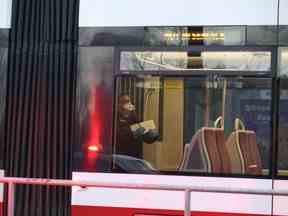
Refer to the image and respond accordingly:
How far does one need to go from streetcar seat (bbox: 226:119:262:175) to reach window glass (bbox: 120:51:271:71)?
0.47 metres

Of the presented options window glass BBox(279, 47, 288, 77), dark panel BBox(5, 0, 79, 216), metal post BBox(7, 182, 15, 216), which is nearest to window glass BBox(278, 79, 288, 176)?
window glass BBox(279, 47, 288, 77)

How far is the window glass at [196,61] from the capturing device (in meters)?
4.74

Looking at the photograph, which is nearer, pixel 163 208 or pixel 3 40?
pixel 163 208

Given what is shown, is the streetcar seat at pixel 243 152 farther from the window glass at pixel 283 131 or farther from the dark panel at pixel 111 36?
the dark panel at pixel 111 36

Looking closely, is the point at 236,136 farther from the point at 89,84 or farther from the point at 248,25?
the point at 89,84

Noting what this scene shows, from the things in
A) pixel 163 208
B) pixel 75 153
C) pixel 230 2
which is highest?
pixel 230 2

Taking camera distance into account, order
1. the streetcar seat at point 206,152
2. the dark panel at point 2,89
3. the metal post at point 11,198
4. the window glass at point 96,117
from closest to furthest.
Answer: the metal post at point 11,198, the streetcar seat at point 206,152, the window glass at point 96,117, the dark panel at point 2,89

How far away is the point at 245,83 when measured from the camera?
474 cm

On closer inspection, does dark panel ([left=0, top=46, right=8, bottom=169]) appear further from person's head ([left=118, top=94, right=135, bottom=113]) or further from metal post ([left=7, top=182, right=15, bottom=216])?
person's head ([left=118, top=94, right=135, bottom=113])

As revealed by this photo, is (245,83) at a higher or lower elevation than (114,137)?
higher

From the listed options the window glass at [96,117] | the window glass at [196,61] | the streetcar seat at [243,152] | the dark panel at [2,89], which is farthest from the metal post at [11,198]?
the streetcar seat at [243,152]

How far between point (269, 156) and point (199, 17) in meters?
1.28

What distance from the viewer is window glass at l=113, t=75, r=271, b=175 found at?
15.5 feet

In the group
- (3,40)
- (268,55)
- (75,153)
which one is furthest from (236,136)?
(3,40)
